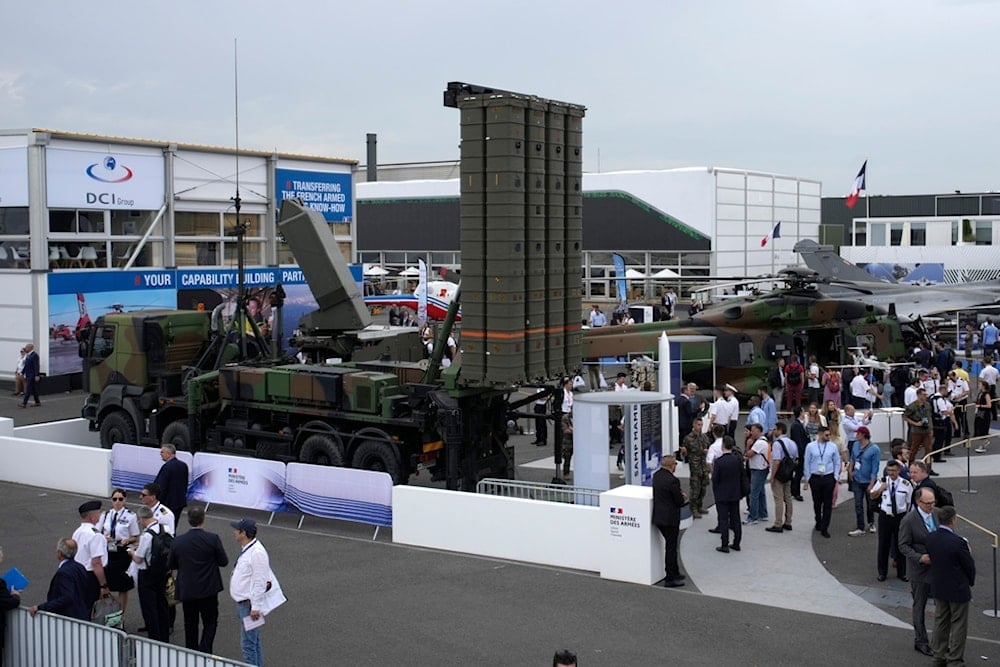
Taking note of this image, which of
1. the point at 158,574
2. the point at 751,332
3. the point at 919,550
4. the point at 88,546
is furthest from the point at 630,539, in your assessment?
the point at 751,332

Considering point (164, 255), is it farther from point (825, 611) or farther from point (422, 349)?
point (825, 611)

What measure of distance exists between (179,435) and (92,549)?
793 cm

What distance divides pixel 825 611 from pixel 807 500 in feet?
14.6

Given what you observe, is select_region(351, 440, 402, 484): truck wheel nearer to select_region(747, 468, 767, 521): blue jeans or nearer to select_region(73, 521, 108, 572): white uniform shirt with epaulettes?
select_region(747, 468, 767, 521): blue jeans

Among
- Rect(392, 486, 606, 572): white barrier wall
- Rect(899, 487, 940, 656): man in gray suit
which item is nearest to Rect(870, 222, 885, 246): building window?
Rect(392, 486, 606, 572): white barrier wall

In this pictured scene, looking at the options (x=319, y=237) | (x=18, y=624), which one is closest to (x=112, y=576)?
(x=18, y=624)

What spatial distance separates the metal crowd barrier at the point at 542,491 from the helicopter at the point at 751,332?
8.73 m

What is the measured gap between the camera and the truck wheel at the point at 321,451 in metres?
15.0

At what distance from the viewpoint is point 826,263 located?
30.1m

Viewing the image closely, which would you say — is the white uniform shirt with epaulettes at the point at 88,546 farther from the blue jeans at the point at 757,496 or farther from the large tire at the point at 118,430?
the large tire at the point at 118,430

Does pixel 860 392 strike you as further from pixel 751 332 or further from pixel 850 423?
pixel 850 423

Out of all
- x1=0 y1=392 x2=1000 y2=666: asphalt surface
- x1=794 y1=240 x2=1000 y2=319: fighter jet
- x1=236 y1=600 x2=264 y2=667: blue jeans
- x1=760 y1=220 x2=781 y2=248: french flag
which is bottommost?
x1=0 y1=392 x2=1000 y2=666: asphalt surface

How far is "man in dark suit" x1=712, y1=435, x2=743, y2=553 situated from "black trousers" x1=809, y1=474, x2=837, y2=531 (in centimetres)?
114

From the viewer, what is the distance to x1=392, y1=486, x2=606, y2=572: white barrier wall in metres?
11.6
